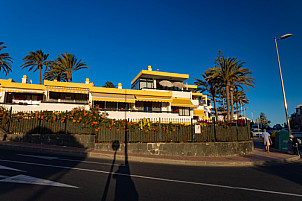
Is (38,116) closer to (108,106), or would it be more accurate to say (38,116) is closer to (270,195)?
(108,106)

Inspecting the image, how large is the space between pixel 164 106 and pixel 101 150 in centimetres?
1620

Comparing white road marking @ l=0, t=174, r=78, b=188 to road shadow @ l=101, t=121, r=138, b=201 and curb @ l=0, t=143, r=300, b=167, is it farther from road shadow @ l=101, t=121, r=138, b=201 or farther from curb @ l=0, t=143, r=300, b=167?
curb @ l=0, t=143, r=300, b=167

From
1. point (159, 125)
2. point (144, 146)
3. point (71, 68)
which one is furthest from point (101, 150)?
point (71, 68)

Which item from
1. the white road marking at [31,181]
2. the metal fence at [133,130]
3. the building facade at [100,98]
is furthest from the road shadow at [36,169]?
the building facade at [100,98]

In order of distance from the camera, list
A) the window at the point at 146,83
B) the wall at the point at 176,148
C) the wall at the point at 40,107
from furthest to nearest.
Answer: the window at the point at 146,83 < the wall at the point at 40,107 < the wall at the point at 176,148

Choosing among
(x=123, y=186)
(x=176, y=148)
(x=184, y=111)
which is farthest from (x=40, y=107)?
(x=184, y=111)

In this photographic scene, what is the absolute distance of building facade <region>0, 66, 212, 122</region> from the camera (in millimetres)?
21652

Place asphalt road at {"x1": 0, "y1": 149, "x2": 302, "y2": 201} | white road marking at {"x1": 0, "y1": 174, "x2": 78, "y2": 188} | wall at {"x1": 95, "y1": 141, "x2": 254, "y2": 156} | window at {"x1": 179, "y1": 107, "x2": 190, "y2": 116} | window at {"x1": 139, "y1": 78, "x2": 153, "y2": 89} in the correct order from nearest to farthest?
asphalt road at {"x1": 0, "y1": 149, "x2": 302, "y2": 201} → white road marking at {"x1": 0, "y1": 174, "x2": 78, "y2": 188} → wall at {"x1": 95, "y1": 141, "x2": 254, "y2": 156} → window at {"x1": 179, "y1": 107, "x2": 190, "y2": 116} → window at {"x1": 139, "y1": 78, "x2": 153, "y2": 89}

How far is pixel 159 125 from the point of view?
12797 mm

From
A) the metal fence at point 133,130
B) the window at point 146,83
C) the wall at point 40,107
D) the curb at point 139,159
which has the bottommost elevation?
the curb at point 139,159

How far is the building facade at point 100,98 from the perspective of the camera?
21652mm

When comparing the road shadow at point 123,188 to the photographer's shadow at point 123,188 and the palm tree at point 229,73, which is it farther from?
the palm tree at point 229,73

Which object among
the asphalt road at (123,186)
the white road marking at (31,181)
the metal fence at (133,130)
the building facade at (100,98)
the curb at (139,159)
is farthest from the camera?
the building facade at (100,98)

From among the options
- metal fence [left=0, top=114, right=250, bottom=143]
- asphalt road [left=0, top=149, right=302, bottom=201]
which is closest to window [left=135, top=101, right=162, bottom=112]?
metal fence [left=0, top=114, right=250, bottom=143]
